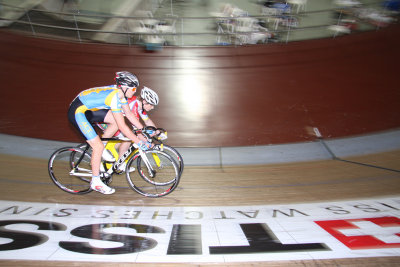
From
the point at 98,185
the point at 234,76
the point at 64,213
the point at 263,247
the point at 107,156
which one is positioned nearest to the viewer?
the point at 263,247

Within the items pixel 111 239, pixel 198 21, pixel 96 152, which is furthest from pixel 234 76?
pixel 111 239

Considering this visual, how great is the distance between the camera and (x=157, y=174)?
2838mm

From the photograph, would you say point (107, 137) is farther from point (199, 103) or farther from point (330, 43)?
point (330, 43)

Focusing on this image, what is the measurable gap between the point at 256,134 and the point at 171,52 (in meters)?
2.97

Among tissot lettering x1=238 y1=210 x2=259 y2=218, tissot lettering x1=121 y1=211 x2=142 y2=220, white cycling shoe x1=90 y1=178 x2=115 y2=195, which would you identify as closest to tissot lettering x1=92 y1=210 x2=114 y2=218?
tissot lettering x1=121 y1=211 x2=142 y2=220

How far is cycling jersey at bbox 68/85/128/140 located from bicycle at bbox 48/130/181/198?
209 mm

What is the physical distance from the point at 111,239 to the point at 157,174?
99 cm

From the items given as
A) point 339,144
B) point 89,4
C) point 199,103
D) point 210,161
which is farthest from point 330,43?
point 89,4

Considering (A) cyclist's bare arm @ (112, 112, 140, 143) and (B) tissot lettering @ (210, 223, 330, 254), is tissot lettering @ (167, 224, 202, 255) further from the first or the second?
(A) cyclist's bare arm @ (112, 112, 140, 143)

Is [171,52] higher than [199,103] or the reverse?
higher

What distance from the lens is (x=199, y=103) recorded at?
509cm

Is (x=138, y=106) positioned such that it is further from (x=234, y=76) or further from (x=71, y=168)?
(x=234, y=76)

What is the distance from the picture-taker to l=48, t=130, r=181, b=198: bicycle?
267 cm

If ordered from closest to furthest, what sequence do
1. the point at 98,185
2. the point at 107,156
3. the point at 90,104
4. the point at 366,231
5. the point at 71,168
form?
1. the point at 366,231
2. the point at 90,104
3. the point at 98,185
4. the point at 107,156
5. the point at 71,168
